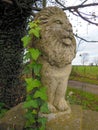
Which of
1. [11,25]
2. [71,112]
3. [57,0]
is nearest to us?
[71,112]

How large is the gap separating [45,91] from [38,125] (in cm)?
47

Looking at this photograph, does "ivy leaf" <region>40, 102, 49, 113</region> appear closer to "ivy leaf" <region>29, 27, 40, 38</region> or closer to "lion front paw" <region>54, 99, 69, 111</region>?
"lion front paw" <region>54, 99, 69, 111</region>

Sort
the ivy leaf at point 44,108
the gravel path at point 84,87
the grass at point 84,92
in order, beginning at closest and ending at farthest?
1. the ivy leaf at point 44,108
2. the grass at point 84,92
3. the gravel path at point 84,87

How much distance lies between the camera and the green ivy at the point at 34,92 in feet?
13.7

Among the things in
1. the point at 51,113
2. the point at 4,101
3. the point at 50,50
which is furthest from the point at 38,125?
the point at 4,101

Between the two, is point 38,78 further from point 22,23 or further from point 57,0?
point 57,0

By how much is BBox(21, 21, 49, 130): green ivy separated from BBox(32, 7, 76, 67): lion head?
10cm

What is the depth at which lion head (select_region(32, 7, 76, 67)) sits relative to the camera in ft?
14.0

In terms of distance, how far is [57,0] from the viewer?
9.21m

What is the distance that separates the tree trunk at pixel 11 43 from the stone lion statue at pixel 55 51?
9.63 feet

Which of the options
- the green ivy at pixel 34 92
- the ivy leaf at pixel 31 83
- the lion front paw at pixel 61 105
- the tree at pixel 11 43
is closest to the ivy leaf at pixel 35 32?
the green ivy at pixel 34 92

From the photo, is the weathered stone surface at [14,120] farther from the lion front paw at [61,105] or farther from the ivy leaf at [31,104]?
the lion front paw at [61,105]

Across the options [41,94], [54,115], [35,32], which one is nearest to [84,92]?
[54,115]

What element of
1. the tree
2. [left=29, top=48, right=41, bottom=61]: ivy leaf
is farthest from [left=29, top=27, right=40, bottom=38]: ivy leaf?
the tree
